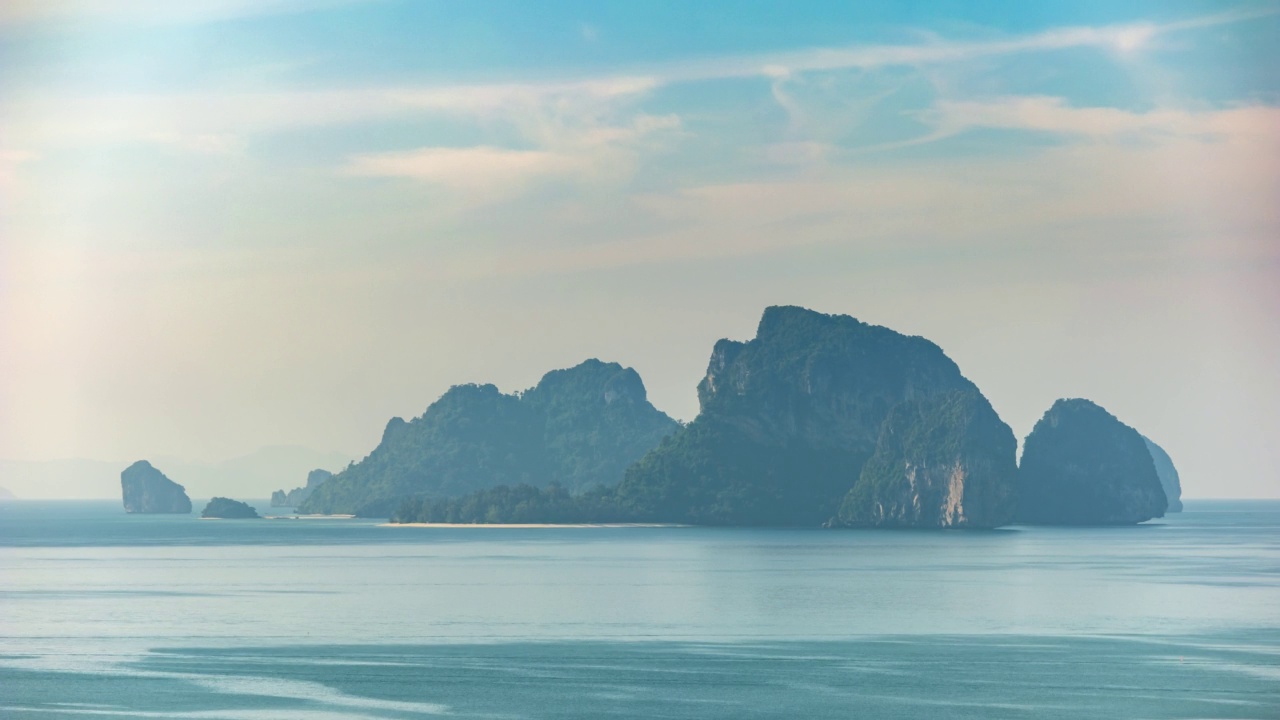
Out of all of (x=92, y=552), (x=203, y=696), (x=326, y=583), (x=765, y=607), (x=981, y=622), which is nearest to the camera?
(x=203, y=696)

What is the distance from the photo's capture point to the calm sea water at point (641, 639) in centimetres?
4662

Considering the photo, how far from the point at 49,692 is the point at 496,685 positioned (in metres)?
13.4

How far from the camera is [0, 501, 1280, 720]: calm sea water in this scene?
4662cm

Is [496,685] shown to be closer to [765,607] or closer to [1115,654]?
[1115,654]

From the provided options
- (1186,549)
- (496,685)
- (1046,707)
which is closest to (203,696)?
(496,685)

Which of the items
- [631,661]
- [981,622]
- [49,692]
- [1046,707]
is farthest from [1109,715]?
[49,692]

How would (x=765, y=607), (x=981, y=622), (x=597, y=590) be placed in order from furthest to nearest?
(x=597, y=590) < (x=765, y=607) < (x=981, y=622)

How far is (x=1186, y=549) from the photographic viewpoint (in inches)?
5925

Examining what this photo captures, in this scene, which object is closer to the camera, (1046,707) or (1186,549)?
(1046,707)

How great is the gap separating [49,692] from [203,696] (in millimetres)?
4853

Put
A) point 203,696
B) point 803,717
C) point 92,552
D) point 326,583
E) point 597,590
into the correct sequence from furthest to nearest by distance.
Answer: point 92,552 < point 326,583 < point 597,590 < point 203,696 < point 803,717

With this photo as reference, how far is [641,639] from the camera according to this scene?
63312 millimetres

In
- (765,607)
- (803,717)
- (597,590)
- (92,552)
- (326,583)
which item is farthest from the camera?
(92,552)

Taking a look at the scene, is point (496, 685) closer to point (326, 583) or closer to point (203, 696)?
point (203, 696)
